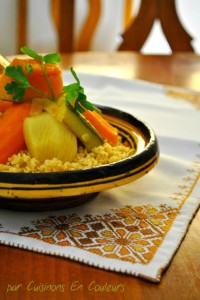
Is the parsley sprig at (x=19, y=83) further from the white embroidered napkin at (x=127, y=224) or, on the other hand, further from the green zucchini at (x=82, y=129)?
the white embroidered napkin at (x=127, y=224)

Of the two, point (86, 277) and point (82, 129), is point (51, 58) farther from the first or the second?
point (86, 277)

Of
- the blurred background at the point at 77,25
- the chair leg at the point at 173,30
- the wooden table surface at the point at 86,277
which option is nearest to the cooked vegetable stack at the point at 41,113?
the wooden table surface at the point at 86,277

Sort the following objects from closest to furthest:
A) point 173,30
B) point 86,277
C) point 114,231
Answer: point 86,277
point 114,231
point 173,30

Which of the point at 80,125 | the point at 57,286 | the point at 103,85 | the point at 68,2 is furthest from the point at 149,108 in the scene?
the point at 68,2

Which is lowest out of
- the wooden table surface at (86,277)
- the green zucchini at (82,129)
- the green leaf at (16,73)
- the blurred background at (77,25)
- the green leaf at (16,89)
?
the blurred background at (77,25)


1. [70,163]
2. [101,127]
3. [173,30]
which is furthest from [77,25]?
[70,163]

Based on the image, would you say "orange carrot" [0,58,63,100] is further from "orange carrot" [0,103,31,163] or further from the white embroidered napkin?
the white embroidered napkin
